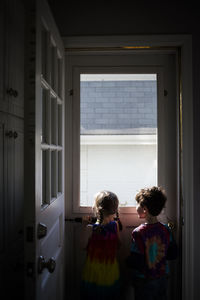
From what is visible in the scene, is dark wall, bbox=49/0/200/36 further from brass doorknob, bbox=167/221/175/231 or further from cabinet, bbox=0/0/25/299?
brass doorknob, bbox=167/221/175/231

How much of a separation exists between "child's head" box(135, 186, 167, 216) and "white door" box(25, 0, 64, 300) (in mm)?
574

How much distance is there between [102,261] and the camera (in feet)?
5.33

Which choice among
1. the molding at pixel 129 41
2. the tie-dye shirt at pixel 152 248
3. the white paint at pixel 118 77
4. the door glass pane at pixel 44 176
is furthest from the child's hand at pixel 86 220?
the molding at pixel 129 41

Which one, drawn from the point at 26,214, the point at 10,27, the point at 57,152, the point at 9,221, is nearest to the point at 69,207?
the point at 57,152

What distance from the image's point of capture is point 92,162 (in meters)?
2.06

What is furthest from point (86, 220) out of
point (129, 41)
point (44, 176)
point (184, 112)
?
point (129, 41)

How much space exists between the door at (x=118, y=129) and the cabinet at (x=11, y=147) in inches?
22.7

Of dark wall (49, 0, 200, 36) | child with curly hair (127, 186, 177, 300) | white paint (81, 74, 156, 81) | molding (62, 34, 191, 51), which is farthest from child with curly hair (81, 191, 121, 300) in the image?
dark wall (49, 0, 200, 36)

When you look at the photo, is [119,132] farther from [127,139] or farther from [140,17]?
[140,17]

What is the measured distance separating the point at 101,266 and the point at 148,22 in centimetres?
181

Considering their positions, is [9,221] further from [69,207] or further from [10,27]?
[10,27]

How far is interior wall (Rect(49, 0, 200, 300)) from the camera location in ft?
5.96

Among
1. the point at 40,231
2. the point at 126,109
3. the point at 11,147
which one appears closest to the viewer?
the point at 40,231

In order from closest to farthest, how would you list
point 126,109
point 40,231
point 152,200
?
point 40,231, point 152,200, point 126,109
